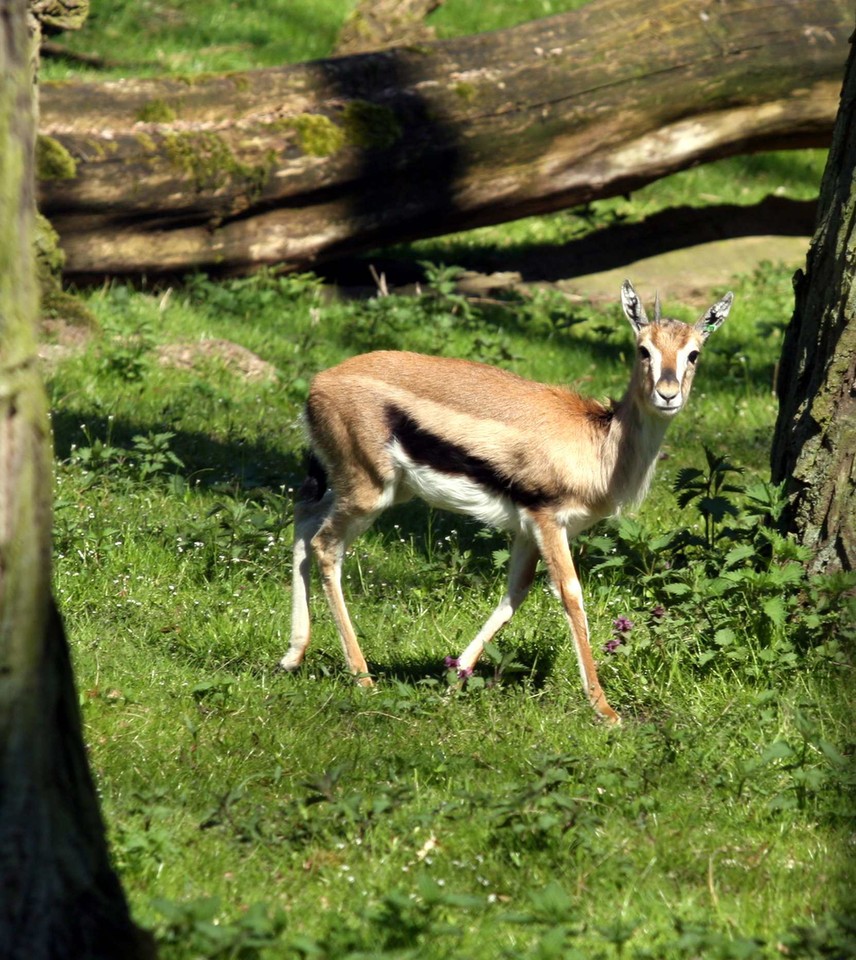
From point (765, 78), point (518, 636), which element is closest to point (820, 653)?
point (518, 636)

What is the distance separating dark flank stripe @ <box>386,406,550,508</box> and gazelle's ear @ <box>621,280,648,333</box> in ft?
2.98

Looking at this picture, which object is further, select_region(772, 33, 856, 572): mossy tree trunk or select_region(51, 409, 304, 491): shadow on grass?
select_region(51, 409, 304, 491): shadow on grass

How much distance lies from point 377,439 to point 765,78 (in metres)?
6.04

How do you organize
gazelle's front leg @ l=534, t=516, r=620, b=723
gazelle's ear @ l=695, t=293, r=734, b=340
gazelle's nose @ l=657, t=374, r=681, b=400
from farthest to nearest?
gazelle's ear @ l=695, t=293, r=734, b=340 < gazelle's nose @ l=657, t=374, r=681, b=400 < gazelle's front leg @ l=534, t=516, r=620, b=723

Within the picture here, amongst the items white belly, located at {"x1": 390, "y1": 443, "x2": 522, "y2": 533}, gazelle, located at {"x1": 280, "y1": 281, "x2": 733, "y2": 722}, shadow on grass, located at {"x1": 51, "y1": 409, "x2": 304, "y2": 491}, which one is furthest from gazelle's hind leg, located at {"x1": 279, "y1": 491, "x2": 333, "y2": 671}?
shadow on grass, located at {"x1": 51, "y1": 409, "x2": 304, "y2": 491}

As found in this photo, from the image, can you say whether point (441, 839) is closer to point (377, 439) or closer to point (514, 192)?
point (377, 439)

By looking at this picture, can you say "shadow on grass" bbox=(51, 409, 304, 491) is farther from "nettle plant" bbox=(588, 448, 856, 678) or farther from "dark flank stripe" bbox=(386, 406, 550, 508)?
"nettle plant" bbox=(588, 448, 856, 678)

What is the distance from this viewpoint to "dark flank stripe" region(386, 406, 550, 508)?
222 inches

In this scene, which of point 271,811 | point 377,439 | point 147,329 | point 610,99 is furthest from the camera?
point 610,99

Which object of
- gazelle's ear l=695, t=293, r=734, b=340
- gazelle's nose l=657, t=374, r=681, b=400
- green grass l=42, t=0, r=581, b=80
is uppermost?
green grass l=42, t=0, r=581, b=80

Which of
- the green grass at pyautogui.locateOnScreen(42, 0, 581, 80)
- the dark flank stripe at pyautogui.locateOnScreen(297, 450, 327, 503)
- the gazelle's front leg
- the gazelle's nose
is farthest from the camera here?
the green grass at pyautogui.locateOnScreen(42, 0, 581, 80)

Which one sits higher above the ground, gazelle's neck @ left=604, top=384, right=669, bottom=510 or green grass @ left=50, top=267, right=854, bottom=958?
gazelle's neck @ left=604, top=384, right=669, bottom=510

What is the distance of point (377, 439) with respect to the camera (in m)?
5.73

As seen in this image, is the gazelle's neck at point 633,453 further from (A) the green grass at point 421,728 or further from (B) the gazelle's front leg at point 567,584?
(B) the gazelle's front leg at point 567,584
